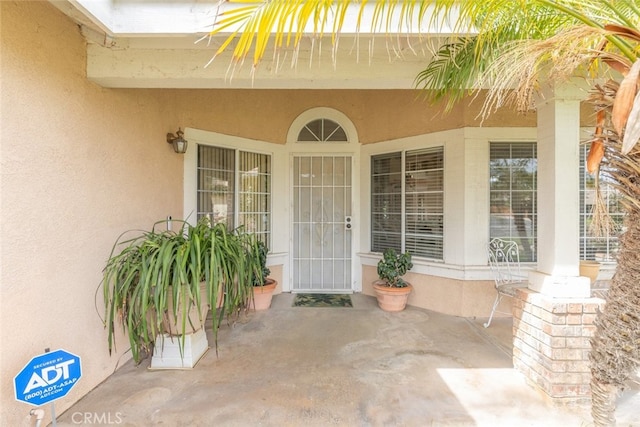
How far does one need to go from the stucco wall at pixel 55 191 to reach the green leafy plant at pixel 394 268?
301cm

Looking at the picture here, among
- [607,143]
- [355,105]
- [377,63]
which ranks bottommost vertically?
[607,143]

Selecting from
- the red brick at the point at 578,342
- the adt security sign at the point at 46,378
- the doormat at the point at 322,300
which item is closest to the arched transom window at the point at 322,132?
the doormat at the point at 322,300

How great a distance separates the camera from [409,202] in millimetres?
4445

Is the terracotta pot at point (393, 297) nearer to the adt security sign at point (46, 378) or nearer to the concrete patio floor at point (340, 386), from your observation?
the concrete patio floor at point (340, 386)

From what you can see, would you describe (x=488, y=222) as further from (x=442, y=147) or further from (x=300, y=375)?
(x=300, y=375)

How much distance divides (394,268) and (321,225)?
1.43 meters

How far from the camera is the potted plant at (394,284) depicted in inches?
161

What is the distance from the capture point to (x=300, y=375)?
2.58 metres

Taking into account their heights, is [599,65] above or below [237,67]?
below

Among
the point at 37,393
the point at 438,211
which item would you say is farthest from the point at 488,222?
the point at 37,393

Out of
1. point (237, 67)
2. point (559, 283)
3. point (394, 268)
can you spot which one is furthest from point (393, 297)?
point (237, 67)

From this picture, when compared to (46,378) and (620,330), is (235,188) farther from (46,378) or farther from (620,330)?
(620,330)

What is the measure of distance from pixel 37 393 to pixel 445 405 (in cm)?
253

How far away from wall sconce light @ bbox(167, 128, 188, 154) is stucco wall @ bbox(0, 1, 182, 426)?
1.82ft
